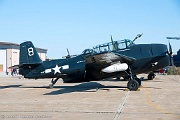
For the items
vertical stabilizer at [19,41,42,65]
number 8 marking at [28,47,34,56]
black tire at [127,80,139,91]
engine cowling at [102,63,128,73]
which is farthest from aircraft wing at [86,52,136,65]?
number 8 marking at [28,47,34,56]

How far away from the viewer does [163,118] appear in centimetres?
709

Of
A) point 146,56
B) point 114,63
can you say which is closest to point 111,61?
point 114,63

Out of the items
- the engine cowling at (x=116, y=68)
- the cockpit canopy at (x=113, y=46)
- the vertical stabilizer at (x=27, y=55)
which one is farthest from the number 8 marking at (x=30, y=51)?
the engine cowling at (x=116, y=68)

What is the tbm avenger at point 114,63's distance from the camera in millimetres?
14945

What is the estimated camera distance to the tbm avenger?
14.9 meters

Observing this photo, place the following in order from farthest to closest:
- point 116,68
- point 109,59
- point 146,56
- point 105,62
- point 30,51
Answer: point 30,51
point 146,56
point 105,62
point 116,68
point 109,59

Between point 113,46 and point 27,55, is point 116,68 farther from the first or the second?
point 27,55

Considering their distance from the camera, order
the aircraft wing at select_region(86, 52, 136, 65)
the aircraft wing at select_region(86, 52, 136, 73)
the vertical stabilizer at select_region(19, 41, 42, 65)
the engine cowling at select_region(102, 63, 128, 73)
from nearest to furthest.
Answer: the aircraft wing at select_region(86, 52, 136, 65), the aircraft wing at select_region(86, 52, 136, 73), the engine cowling at select_region(102, 63, 128, 73), the vertical stabilizer at select_region(19, 41, 42, 65)

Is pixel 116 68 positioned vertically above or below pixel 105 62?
below

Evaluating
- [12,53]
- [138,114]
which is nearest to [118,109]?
[138,114]

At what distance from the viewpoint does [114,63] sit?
15.1 m

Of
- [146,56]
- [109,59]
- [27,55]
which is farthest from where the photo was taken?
[27,55]

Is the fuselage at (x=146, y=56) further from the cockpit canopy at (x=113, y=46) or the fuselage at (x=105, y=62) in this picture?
A: the cockpit canopy at (x=113, y=46)

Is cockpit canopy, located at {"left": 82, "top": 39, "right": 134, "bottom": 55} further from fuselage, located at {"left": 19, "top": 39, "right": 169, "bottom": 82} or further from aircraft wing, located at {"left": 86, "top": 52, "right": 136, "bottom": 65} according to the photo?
aircraft wing, located at {"left": 86, "top": 52, "right": 136, "bottom": 65}
